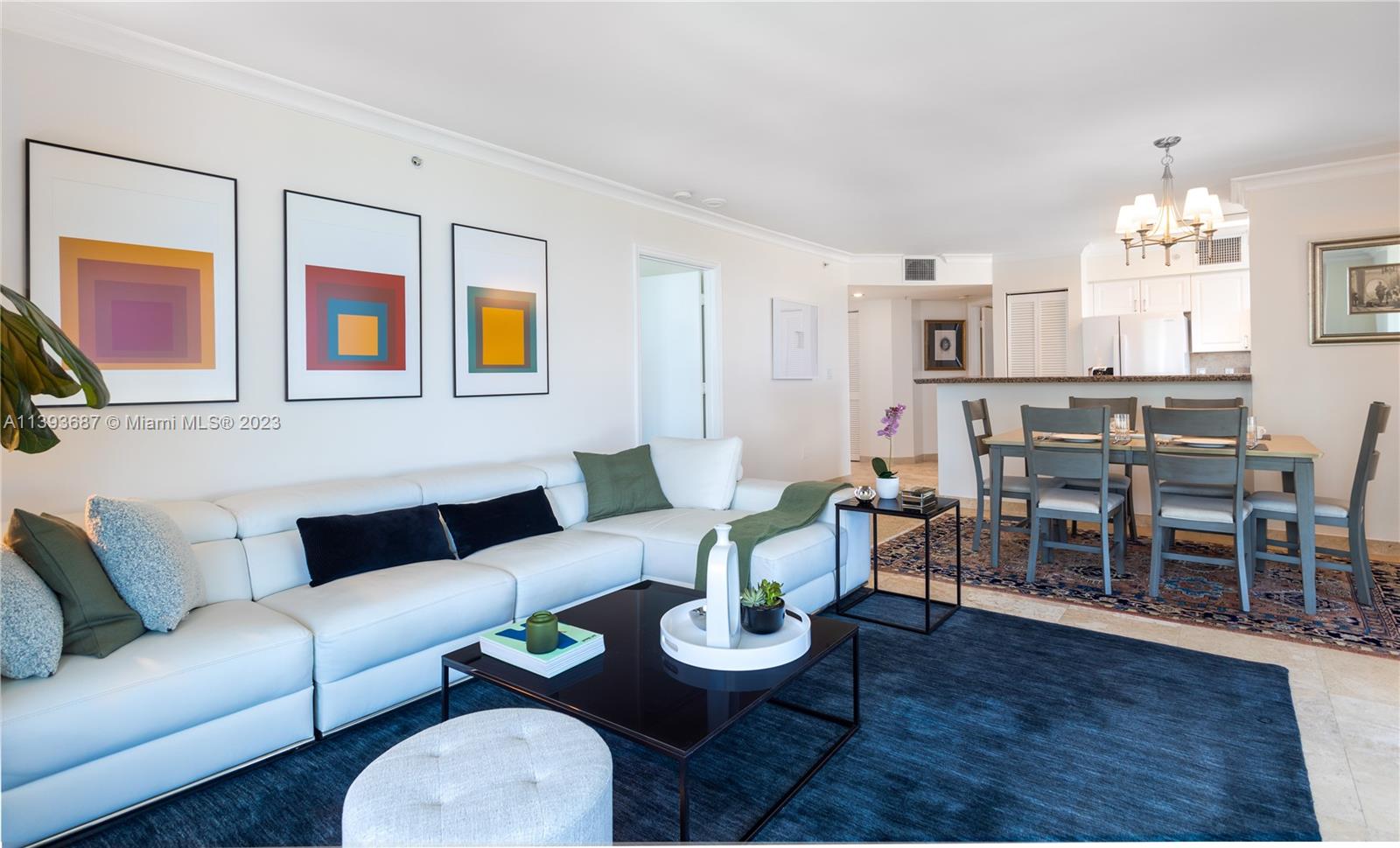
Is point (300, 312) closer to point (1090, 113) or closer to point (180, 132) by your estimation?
point (180, 132)

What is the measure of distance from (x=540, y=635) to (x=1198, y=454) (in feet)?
10.6

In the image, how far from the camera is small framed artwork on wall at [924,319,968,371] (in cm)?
949

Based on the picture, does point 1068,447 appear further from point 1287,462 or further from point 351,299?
point 351,299

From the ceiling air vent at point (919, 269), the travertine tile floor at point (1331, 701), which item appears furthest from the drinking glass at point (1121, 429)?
the ceiling air vent at point (919, 269)

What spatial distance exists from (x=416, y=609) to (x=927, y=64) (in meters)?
2.94

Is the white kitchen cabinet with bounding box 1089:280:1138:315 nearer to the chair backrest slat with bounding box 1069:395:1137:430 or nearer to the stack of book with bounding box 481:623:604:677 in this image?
the chair backrest slat with bounding box 1069:395:1137:430

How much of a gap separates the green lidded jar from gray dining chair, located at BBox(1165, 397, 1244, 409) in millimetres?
4547

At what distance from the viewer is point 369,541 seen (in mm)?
2799

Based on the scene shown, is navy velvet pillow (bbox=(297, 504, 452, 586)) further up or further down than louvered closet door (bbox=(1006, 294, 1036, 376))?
further down

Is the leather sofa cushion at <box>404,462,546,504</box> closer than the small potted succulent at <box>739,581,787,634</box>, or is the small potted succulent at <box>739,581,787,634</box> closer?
the small potted succulent at <box>739,581,787,634</box>

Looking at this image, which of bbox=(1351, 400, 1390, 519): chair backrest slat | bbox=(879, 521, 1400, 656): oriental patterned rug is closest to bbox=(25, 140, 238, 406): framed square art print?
bbox=(879, 521, 1400, 656): oriental patterned rug

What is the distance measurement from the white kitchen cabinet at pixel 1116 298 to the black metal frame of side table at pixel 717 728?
21.3ft

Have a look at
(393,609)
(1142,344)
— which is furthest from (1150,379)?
(393,609)

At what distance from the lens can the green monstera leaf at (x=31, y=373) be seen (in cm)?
163
